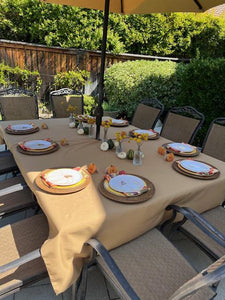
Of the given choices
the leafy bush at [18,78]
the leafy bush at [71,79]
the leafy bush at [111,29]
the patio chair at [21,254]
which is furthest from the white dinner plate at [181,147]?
the leafy bush at [18,78]

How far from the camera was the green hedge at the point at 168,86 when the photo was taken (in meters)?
3.53

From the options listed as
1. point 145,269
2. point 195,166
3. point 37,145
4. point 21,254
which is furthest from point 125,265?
point 37,145

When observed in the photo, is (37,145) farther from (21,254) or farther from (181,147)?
(181,147)

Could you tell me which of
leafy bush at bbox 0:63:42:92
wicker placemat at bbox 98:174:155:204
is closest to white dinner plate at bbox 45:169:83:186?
wicker placemat at bbox 98:174:155:204

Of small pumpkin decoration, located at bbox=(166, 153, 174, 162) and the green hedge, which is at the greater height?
the green hedge

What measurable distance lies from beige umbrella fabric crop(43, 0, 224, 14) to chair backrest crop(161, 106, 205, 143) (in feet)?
3.22

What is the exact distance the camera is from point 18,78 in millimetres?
5406

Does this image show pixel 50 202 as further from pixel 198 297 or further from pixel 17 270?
pixel 198 297

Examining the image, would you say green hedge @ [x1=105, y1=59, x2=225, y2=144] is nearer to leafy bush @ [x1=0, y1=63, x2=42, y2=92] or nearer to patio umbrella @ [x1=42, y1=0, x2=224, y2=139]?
patio umbrella @ [x1=42, y1=0, x2=224, y2=139]

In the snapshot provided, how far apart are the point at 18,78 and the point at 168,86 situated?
3634mm

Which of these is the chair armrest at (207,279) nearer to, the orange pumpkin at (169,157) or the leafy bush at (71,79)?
the orange pumpkin at (169,157)

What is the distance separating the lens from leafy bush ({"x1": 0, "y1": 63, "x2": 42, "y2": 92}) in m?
5.18

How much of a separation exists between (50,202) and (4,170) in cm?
119

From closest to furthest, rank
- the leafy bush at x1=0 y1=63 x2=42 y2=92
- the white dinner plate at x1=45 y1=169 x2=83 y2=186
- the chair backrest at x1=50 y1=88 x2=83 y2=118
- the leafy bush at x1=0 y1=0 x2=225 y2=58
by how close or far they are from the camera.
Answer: the white dinner plate at x1=45 y1=169 x2=83 y2=186
the chair backrest at x1=50 y1=88 x2=83 y2=118
the leafy bush at x1=0 y1=63 x2=42 y2=92
the leafy bush at x1=0 y1=0 x2=225 y2=58
